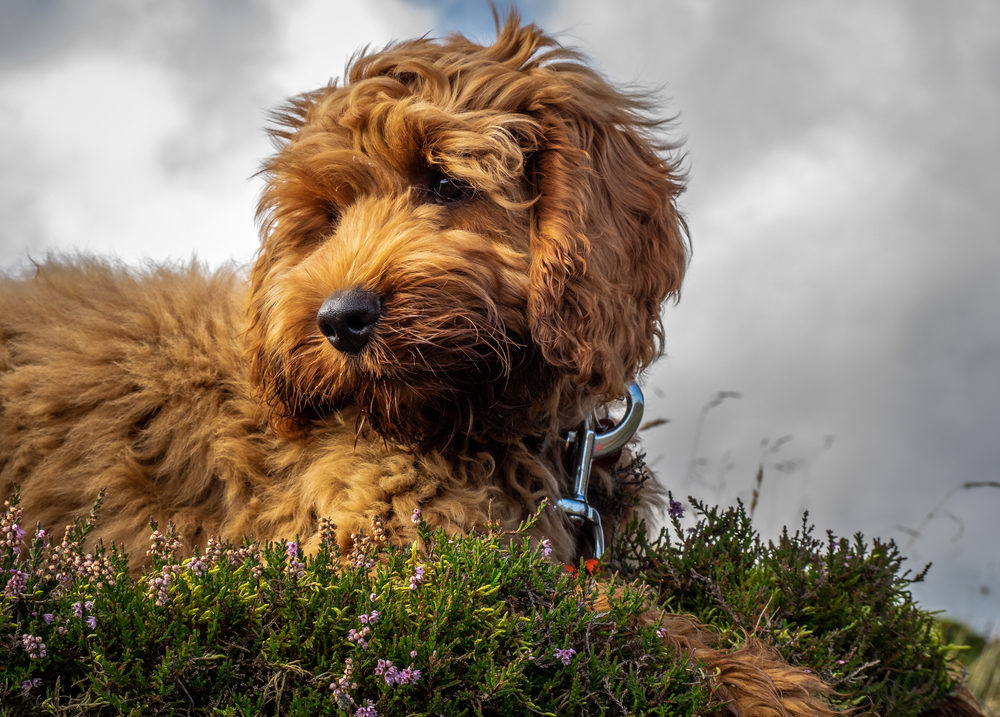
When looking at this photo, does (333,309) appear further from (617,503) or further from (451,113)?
(617,503)

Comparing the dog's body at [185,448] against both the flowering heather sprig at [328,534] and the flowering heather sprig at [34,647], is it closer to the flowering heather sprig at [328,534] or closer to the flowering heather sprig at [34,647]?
the flowering heather sprig at [328,534]

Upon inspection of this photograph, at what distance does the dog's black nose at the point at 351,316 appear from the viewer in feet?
9.75

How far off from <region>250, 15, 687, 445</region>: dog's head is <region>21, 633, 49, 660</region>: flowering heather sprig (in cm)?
117

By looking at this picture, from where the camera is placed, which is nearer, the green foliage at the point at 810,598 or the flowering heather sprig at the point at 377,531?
the flowering heather sprig at the point at 377,531

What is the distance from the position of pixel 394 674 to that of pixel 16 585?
1.11m

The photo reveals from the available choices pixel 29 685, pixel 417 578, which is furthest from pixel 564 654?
A: pixel 29 685

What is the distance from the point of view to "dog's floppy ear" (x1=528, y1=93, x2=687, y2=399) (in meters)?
3.14

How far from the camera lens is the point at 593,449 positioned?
3734 millimetres

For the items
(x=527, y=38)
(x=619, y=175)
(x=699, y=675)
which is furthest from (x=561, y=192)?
(x=699, y=675)

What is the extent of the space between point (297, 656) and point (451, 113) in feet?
6.13

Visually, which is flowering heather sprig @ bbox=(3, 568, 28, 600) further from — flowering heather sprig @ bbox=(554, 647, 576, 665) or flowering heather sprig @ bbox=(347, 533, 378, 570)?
flowering heather sprig @ bbox=(554, 647, 576, 665)

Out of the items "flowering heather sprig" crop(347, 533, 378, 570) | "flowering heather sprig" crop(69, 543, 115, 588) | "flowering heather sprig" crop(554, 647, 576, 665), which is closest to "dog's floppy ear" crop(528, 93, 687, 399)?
"flowering heather sprig" crop(347, 533, 378, 570)

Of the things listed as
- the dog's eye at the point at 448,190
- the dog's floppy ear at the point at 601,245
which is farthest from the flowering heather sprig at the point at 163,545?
the dog's eye at the point at 448,190

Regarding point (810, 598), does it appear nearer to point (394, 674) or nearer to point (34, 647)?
point (394, 674)
